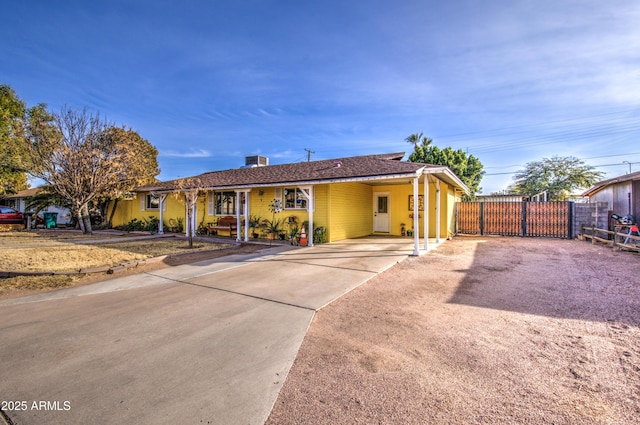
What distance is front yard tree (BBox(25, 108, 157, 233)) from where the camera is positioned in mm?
13812

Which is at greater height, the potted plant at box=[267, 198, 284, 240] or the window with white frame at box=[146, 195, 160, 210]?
the window with white frame at box=[146, 195, 160, 210]

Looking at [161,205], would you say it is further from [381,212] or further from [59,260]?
[381,212]

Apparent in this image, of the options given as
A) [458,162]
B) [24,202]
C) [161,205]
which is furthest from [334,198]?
[24,202]

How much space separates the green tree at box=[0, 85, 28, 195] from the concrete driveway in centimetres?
1388

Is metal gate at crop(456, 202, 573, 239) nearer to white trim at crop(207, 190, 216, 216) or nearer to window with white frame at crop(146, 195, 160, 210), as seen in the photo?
white trim at crop(207, 190, 216, 216)

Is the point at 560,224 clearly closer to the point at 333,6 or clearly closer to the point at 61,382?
the point at 333,6

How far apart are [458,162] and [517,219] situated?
11454 mm

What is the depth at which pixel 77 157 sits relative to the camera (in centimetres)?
1419

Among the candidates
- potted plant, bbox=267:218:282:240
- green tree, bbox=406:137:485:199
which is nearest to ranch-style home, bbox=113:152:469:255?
potted plant, bbox=267:218:282:240

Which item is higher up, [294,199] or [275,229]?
[294,199]

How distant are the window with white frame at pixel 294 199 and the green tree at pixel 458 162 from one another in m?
16.3

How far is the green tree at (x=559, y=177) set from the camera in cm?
2662

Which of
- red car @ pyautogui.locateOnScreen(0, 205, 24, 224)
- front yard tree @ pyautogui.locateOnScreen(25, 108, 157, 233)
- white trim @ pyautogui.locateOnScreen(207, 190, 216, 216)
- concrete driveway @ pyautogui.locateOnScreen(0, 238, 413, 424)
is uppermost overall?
front yard tree @ pyautogui.locateOnScreen(25, 108, 157, 233)

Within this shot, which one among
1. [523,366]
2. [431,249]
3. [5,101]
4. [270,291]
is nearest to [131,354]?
[270,291]
